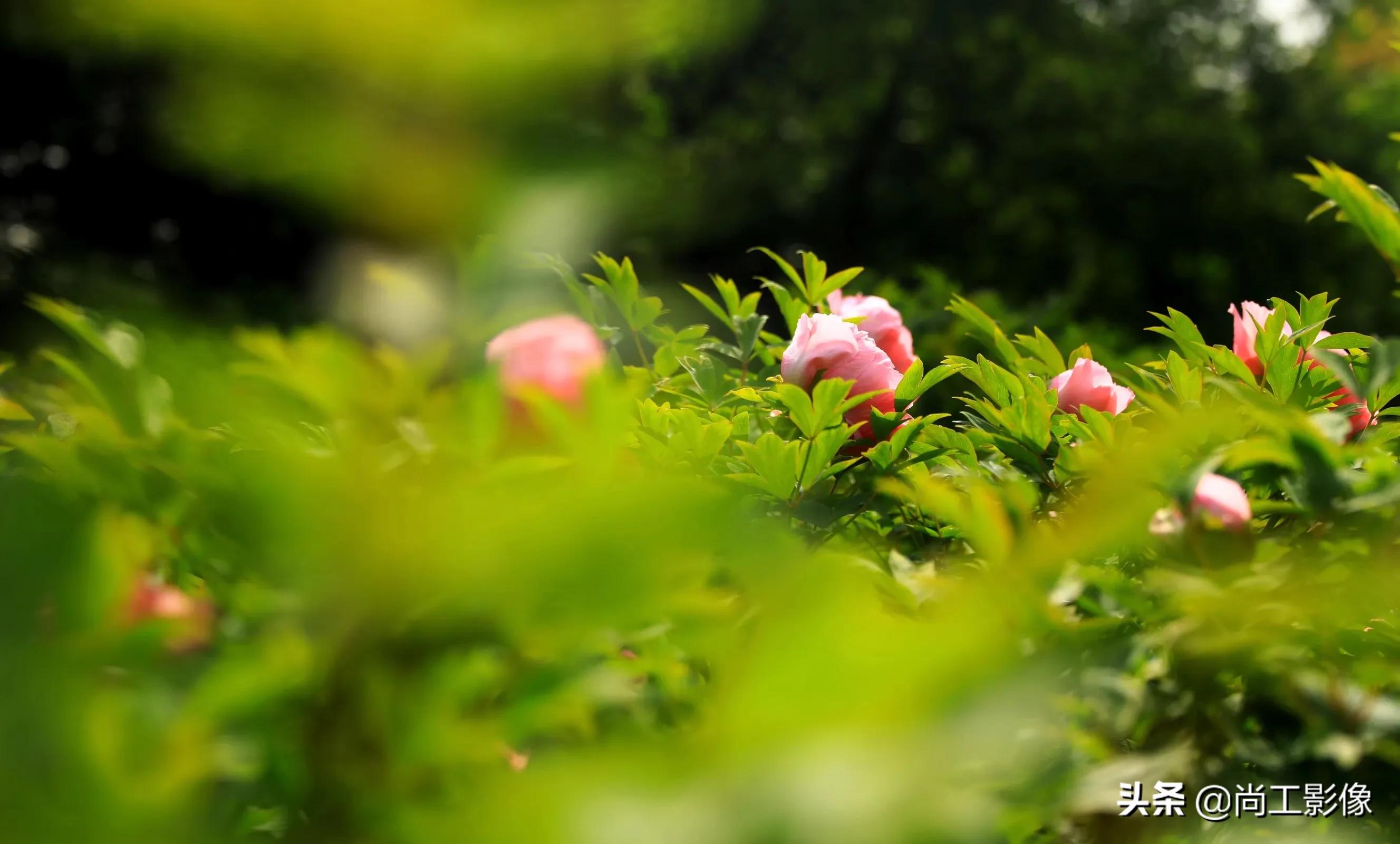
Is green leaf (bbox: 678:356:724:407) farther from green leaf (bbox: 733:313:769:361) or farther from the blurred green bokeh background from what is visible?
the blurred green bokeh background

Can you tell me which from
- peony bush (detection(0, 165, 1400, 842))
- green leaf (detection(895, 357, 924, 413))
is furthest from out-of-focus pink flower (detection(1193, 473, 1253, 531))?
green leaf (detection(895, 357, 924, 413))

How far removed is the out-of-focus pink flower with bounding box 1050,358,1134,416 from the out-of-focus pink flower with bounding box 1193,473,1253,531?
0.57 meters

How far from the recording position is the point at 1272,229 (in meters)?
15.0

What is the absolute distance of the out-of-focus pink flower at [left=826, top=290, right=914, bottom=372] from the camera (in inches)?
85.4

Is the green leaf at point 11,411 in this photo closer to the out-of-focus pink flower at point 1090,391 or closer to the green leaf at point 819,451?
the green leaf at point 819,451

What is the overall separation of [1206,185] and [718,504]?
1642cm

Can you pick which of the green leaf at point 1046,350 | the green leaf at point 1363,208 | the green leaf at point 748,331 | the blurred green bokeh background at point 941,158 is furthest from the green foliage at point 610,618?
the blurred green bokeh background at point 941,158

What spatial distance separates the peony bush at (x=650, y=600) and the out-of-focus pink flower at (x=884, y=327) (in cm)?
43

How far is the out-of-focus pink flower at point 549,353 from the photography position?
3.66ft

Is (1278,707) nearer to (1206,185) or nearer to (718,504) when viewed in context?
(718,504)

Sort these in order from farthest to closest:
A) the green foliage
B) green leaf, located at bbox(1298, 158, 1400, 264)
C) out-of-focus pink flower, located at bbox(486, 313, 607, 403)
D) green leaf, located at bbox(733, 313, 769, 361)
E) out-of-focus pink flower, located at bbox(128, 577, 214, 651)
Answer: green leaf, located at bbox(733, 313, 769, 361), green leaf, located at bbox(1298, 158, 1400, 264), out-of-focus pink flower, located at bbox(486, 313, 607, 403), out-of-focus pink flower, located at bbox(128, 577, 214, 651), the green foliage

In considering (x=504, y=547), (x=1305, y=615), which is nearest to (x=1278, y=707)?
(x=1305, y=615)

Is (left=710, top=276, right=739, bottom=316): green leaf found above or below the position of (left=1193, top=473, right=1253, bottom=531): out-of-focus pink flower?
above

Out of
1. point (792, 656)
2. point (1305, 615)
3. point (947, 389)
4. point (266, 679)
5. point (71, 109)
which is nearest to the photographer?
point (792, 656)
